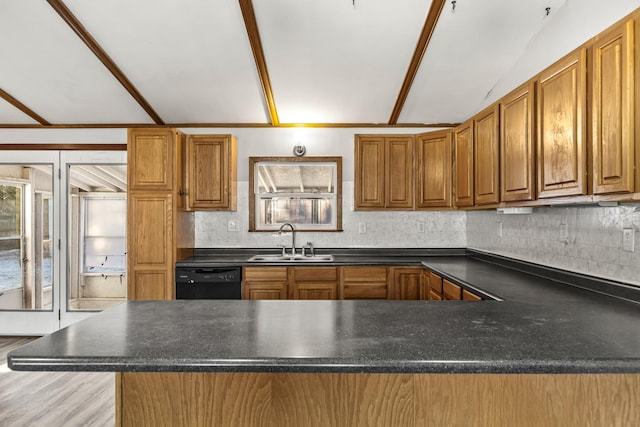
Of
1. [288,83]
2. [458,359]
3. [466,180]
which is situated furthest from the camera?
[288,83]

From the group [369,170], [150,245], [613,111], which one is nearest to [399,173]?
[369,170]

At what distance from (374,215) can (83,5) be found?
309cm

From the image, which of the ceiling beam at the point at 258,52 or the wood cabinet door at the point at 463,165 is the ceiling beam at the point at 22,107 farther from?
the wood cabinet door at the point at 463,165

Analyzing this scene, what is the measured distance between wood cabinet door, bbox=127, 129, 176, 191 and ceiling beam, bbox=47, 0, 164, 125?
0.34 m

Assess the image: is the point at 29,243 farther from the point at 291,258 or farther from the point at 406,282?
the point at 406,282

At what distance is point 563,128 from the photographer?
6.22ft

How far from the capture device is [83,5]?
264cm

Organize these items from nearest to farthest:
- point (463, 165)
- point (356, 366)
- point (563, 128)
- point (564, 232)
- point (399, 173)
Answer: point (356, 366) < point (563, 128) < point (564, 232) < point (463, 165) < point (399, 173)

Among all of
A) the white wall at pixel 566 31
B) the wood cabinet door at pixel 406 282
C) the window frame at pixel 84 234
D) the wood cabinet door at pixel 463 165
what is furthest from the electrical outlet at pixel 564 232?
the window frame at pixel 84 234

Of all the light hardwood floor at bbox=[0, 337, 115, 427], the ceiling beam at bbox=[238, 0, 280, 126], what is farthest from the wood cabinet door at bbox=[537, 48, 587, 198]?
the light hardwood floor at bbox=[0, 337, 115, 427]

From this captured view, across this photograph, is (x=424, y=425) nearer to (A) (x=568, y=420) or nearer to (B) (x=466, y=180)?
→ (A) (x=568, y=420)

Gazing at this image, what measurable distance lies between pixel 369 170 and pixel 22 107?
353 centimetres

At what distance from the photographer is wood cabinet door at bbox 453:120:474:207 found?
3106 millimetres

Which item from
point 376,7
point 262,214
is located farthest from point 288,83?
point 262,214
